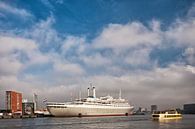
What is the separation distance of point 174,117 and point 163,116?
14.4 m

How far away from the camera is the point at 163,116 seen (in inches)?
6176

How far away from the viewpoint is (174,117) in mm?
168625

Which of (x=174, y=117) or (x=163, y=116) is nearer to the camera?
(x=163, y=116)
